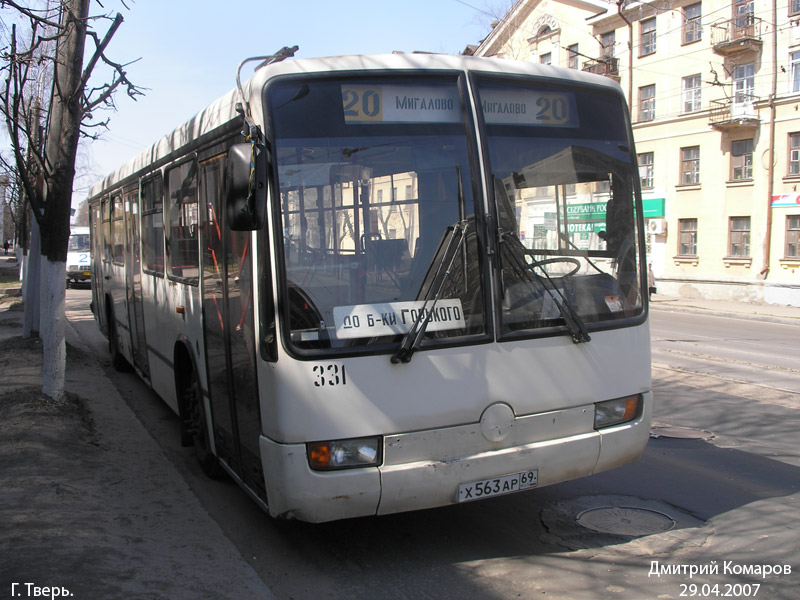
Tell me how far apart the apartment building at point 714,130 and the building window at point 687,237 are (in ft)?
0.15

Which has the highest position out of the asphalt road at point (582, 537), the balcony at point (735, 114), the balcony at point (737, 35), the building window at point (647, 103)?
the balcony at point (737, 35)

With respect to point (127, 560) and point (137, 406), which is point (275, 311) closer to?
point (127, 560)

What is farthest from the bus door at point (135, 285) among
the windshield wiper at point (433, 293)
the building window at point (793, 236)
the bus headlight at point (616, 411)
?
the building window at point (793, 236)

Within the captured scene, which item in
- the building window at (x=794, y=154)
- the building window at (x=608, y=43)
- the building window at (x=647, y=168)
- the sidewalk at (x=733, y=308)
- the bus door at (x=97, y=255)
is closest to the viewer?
the bus door at (x=97, y=255)

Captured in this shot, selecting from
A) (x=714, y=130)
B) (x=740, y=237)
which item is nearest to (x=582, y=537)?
(x=740, y=237)

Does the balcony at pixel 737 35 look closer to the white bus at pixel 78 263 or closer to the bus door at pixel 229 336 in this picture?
the white bus at pixel 78 263

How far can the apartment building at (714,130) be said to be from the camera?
94.1ft

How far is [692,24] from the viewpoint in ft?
106

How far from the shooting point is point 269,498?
411 cm

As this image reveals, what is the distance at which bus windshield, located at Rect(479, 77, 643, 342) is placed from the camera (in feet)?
14.2

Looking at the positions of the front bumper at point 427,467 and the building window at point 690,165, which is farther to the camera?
the building window at point 690,165

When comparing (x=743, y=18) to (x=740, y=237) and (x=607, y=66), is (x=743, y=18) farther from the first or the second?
(x=740, y=237)

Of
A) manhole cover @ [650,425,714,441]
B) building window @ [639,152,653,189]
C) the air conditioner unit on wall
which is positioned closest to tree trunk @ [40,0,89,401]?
manhole cover @ [650,425,714,441]

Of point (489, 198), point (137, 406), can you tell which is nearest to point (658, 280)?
point (137, 406)
